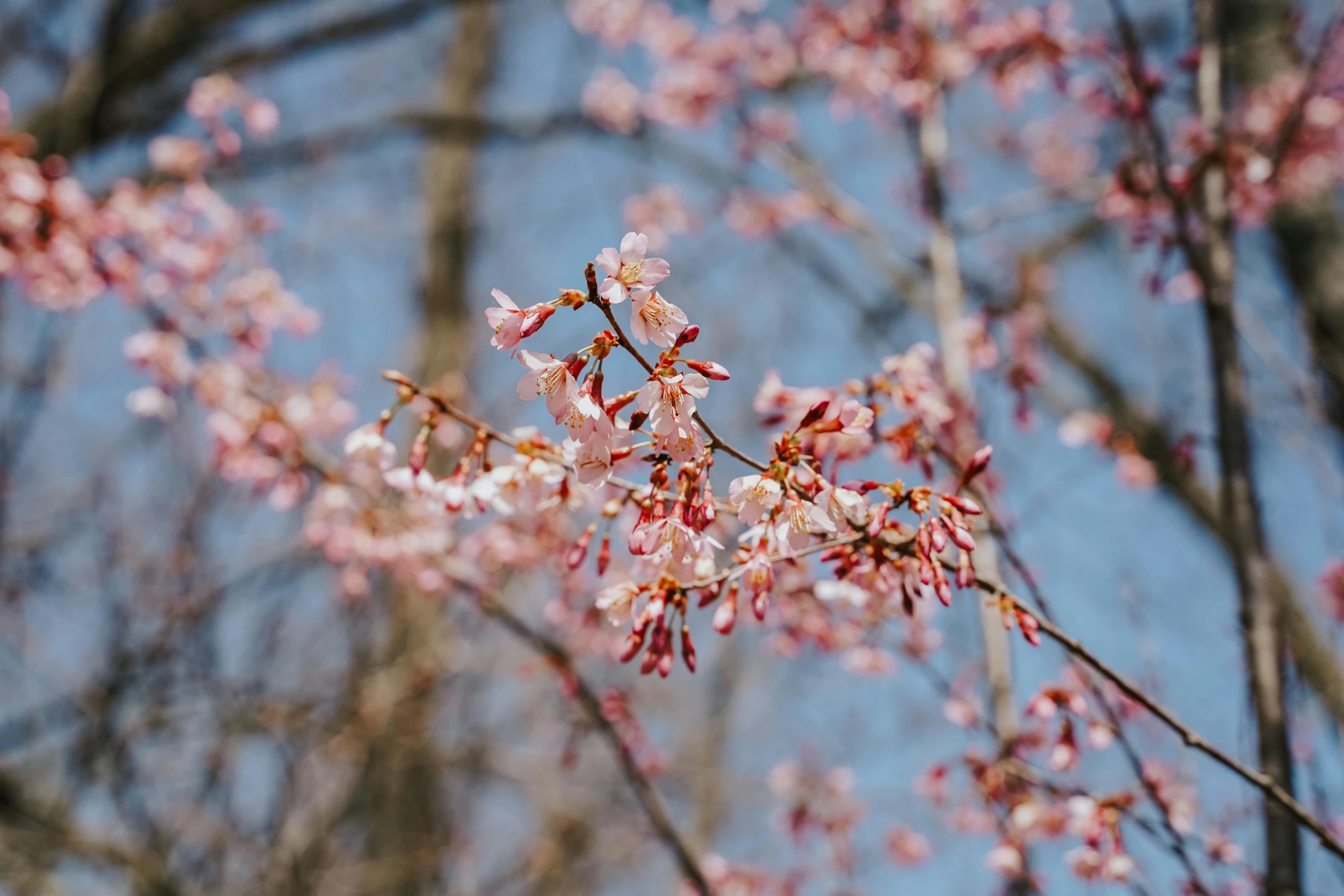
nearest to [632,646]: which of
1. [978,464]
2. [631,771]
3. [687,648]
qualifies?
[687,648]

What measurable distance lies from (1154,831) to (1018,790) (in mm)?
669

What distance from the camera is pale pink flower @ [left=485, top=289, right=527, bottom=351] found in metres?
1.13

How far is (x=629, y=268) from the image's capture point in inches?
45.0

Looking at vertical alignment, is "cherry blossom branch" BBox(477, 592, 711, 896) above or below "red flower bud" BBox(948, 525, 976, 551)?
above

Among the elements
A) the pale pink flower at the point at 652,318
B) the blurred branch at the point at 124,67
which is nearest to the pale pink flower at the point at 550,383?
the pale pink flower at the point at 652,318

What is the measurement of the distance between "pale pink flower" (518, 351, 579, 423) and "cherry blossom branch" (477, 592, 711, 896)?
3.85 ft

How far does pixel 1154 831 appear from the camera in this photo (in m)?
1.55

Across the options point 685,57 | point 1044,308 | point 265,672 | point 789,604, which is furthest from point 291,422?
point 1044,308

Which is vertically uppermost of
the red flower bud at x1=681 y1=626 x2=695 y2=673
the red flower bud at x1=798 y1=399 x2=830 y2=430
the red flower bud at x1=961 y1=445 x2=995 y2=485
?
the red flower bud at x1=798 y1=399 x2=830 y2=430

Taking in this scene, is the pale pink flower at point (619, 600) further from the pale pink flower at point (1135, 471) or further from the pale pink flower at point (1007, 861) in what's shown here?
the pale pink flower at point (1135, 471)

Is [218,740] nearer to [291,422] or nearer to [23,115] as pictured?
[291,422]

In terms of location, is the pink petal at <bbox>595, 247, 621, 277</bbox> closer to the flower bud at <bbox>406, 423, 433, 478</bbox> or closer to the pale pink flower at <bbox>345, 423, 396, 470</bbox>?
the flower bud at <bbox>406, 423, 433, 478</bbox>

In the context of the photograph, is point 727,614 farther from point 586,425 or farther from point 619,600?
point 586,425

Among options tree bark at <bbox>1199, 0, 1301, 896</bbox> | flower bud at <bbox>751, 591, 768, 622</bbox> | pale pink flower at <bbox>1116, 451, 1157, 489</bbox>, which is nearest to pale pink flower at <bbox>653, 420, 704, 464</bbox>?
flower bud at <bbox>751, 591, 768, 622</bbox>
